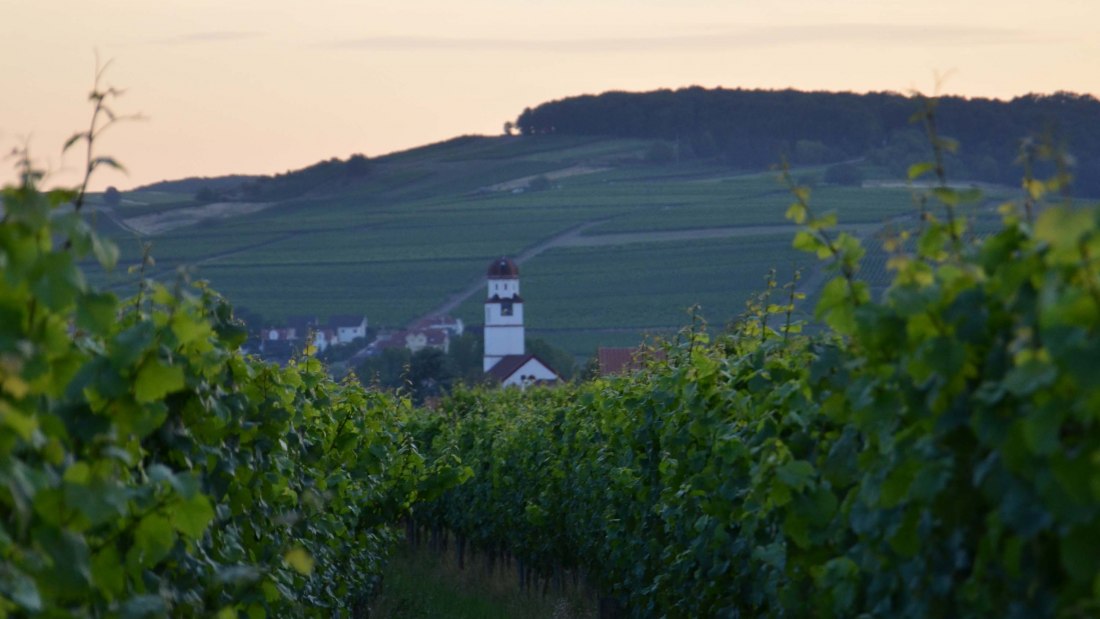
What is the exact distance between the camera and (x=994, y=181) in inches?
3349

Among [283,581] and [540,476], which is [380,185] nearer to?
[540,476]

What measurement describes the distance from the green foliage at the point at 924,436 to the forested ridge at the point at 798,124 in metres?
80.5

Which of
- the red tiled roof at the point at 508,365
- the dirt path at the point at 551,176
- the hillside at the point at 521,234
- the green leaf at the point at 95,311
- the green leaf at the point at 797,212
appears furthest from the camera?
the dirt path at the point at 551,176

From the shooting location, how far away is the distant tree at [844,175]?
343 ft

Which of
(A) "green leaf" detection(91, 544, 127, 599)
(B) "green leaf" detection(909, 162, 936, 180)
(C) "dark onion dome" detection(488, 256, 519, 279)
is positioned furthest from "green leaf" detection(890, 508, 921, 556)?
(C) "dark onion dome" detection(488, 256, 519, 279)

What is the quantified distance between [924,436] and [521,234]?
324 feet

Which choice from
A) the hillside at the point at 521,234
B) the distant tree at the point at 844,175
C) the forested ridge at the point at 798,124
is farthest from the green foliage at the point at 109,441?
the distant tree at the point at 844,175

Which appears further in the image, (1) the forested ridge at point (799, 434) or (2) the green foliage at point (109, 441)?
(2) the green foliage at point (109, 441)

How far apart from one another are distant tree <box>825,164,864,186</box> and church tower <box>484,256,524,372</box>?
30554 millimetres

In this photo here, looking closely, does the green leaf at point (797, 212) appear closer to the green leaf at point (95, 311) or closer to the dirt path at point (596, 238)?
the green leaf at point (95, 311)

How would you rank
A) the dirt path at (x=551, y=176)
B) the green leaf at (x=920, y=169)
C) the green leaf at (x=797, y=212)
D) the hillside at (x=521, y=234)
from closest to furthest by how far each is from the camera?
the green leaf at (x=920, y=169) → the green leaf at (x=797, y=212) → the hillside at (x=521, y=234) → the dirt path at (x=551, y=176)

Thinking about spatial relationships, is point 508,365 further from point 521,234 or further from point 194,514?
point 194,514

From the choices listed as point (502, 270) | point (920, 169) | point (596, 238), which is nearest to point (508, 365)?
point (502, 270)

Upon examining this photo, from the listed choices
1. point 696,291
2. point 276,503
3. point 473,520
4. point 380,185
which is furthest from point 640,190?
point 276,503
